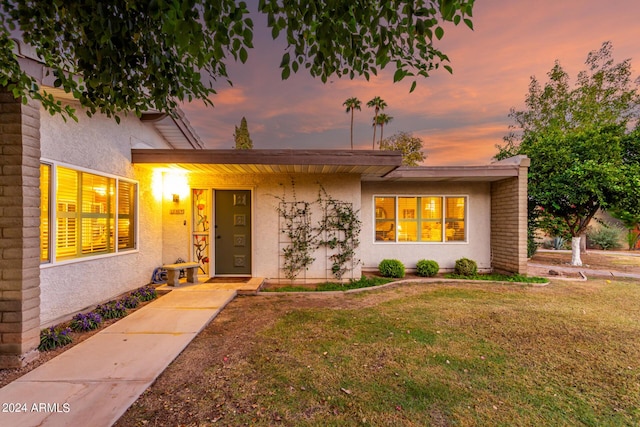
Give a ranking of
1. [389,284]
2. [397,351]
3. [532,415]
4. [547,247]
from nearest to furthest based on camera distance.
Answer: [532,415], [397,351], [389,284], [547,247]

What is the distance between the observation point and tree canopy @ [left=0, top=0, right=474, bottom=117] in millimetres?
1702

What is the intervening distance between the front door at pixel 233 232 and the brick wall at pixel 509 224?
6800 millimetres

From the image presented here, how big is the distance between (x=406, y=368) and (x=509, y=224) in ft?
19.9

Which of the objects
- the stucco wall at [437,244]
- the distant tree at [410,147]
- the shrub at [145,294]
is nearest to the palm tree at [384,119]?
the distant tree at [410,147]

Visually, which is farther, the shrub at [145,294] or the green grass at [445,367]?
the shrub at [145,294]

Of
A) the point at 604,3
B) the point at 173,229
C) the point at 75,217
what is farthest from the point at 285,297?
the point at 604,3

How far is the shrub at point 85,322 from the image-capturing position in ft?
12.1

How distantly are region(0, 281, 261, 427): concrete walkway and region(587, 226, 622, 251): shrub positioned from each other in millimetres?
17790

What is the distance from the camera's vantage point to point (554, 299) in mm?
5312

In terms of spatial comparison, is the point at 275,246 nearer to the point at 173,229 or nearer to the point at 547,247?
the point at 173,229

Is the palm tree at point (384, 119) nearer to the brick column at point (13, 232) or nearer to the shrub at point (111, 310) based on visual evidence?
the shrub at point (111, 310)

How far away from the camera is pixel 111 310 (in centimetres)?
418

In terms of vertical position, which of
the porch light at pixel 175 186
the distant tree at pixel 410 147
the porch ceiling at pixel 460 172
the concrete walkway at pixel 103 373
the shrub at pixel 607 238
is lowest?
the concrete walkway at pixel 103 373

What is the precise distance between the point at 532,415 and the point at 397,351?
1.30 metres
